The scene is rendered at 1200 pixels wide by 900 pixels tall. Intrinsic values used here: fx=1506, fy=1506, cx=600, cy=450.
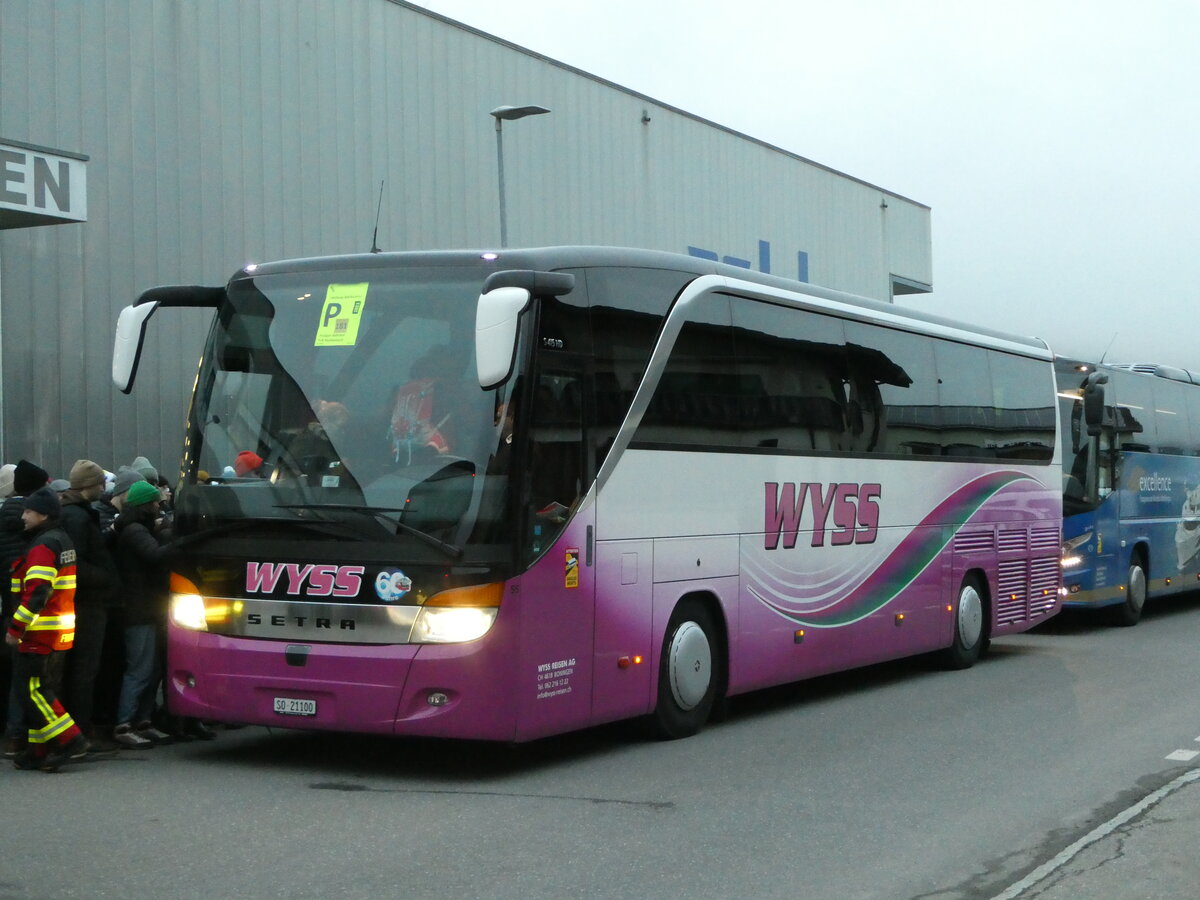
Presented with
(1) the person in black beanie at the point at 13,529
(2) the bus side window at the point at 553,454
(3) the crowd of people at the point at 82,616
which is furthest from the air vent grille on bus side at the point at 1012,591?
(1) the person in black beanie at the point at 13,529

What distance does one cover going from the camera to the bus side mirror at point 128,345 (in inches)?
366

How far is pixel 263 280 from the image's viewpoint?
9492mm

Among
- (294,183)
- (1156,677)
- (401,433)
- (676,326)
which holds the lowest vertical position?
(1156,677)

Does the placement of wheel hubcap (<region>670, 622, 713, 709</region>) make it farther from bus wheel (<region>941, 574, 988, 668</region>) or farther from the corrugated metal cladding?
the corrugated metal cladding

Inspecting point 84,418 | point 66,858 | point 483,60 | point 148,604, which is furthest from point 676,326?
point 483,60

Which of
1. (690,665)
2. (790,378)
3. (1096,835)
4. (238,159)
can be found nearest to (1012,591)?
(790,378)

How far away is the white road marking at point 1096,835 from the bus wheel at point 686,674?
3181mm

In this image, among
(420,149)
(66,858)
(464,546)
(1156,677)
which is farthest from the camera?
(420,149)

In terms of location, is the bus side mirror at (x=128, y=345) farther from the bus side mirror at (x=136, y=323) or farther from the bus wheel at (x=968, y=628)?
the bus wheel at (x=968, y=628)

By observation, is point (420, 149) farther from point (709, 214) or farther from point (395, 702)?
point (395, 702)

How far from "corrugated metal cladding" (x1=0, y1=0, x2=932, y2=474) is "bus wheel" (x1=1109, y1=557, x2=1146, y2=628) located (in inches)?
460

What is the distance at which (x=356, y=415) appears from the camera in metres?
8.75

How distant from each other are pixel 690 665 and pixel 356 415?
3094 mm

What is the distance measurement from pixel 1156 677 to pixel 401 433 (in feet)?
27.9
